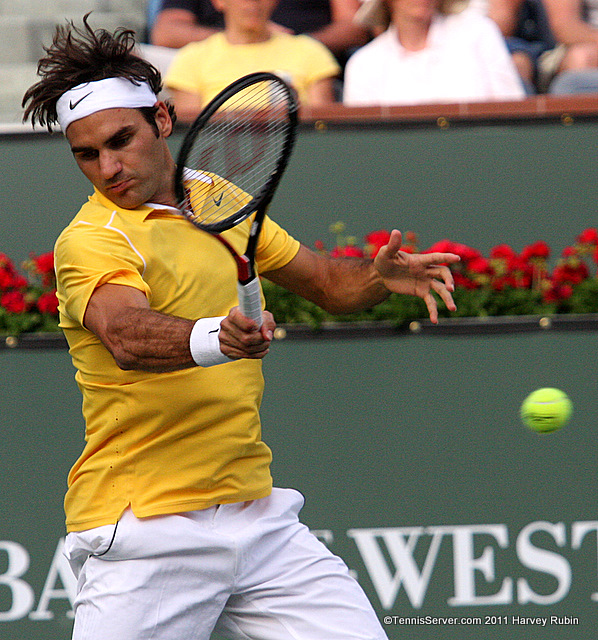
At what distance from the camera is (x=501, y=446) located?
12.7 ft

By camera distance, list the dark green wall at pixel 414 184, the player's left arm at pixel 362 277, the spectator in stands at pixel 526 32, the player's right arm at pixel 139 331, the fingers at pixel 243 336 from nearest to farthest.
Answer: the fingers at pixel 243 336 < the player's right arm at pixel 139 331 < the player's left arm at pixel 362 277 < the dark green wall at pixel 414 184 < the spectator in stands at pixel 526 32

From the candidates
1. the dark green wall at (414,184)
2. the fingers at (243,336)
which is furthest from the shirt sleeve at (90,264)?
the dark green wall at (414,184)

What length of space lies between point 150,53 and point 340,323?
1.94 meters

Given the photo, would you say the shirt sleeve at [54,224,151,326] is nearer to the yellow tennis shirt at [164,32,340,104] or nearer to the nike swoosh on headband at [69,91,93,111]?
the nike swoosh on headband at [69,91,93,111]

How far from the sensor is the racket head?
2227mm

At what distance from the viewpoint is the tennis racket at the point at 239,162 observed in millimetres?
2088

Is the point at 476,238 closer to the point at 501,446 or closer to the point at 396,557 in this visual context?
the point at 501,446

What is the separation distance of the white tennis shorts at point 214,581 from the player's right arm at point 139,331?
523 millimetres

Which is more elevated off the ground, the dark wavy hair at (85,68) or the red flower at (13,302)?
the dark wavy hair at (85,68)

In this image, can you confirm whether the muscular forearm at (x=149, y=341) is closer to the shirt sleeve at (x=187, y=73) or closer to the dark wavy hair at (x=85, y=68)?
the dark wavy hair at (x=85, y=68)

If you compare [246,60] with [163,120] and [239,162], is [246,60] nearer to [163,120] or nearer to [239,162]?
[239,162]

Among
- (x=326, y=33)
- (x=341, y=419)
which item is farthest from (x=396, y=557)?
(x=326, y=33)

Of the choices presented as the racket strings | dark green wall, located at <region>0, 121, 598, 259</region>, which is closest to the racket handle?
the racket strings

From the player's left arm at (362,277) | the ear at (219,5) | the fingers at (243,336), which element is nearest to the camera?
the fingers at (243,336)
